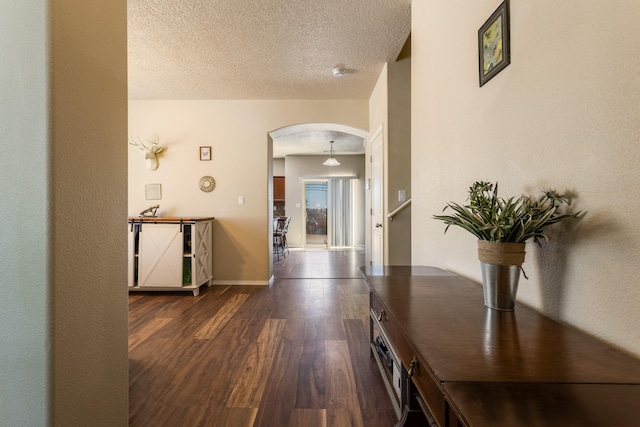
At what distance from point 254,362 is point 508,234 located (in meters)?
1.73

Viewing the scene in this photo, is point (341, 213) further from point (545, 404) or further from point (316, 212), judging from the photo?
point (545, 404)

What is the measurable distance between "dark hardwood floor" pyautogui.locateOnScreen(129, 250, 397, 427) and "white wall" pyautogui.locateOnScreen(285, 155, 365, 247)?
4710 mm

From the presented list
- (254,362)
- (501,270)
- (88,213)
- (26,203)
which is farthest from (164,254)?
(501,270)

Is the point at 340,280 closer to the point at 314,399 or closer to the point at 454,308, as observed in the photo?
the point at 314,399

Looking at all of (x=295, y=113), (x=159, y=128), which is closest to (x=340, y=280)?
(x=295, y=113)

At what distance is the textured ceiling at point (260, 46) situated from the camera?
2.34 meters

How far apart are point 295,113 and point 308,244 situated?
4799mm

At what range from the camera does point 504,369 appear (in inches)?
24.8

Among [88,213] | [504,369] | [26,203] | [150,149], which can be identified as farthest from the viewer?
[150,149]

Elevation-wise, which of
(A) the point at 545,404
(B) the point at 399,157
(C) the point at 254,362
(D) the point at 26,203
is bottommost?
(C) the point at 254,362

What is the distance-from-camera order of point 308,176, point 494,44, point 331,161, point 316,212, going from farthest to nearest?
point 316,212, point 308,176, point 331,161, point 494,44

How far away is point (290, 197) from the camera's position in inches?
324

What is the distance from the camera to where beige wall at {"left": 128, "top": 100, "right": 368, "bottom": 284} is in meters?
4.18

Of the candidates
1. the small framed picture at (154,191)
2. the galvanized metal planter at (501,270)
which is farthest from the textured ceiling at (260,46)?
the galvanized metal planter at (501,270)
